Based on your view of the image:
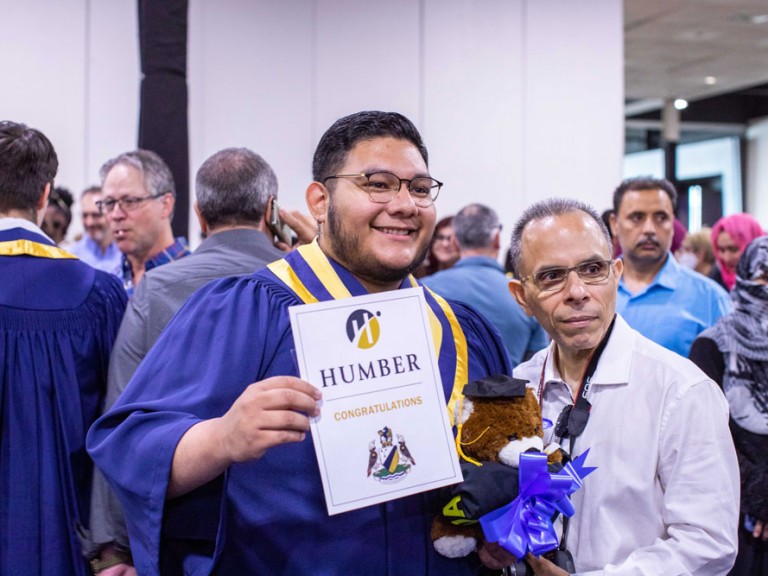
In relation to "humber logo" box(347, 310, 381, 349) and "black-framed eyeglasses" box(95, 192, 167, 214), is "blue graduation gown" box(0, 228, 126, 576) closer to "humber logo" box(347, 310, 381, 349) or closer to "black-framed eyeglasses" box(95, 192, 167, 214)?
"black-framed eyeglasses" box(95, 192, 167, 214)

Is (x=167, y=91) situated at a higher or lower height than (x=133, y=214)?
higher

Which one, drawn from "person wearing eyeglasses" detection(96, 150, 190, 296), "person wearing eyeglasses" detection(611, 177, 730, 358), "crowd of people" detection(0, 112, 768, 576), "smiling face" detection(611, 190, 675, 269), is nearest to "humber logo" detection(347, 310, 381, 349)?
"crowd of people" detection(0, 112, 768, 576)

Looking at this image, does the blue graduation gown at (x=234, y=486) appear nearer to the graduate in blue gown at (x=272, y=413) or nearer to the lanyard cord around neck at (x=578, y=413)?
the graduate in blue gown at (x=272, y=413)

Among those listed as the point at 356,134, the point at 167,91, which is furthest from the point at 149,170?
the point at 356,134

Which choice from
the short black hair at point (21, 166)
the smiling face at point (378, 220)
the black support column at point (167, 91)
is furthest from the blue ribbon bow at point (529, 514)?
the black support column at point (167, 91)

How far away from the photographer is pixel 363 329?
131 cm

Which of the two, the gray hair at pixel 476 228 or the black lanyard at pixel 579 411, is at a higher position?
the gray hair at pixel 476 228

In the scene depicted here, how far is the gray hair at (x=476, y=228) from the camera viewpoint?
378 centimetres

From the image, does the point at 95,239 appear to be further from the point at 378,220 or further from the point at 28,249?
the point at 378,220

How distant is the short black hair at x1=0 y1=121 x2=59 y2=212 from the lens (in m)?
2.19

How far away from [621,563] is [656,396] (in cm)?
32

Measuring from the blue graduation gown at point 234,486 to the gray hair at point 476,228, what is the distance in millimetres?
2336

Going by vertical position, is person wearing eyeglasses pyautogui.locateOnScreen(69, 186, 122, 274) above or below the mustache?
above

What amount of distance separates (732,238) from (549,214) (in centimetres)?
331
